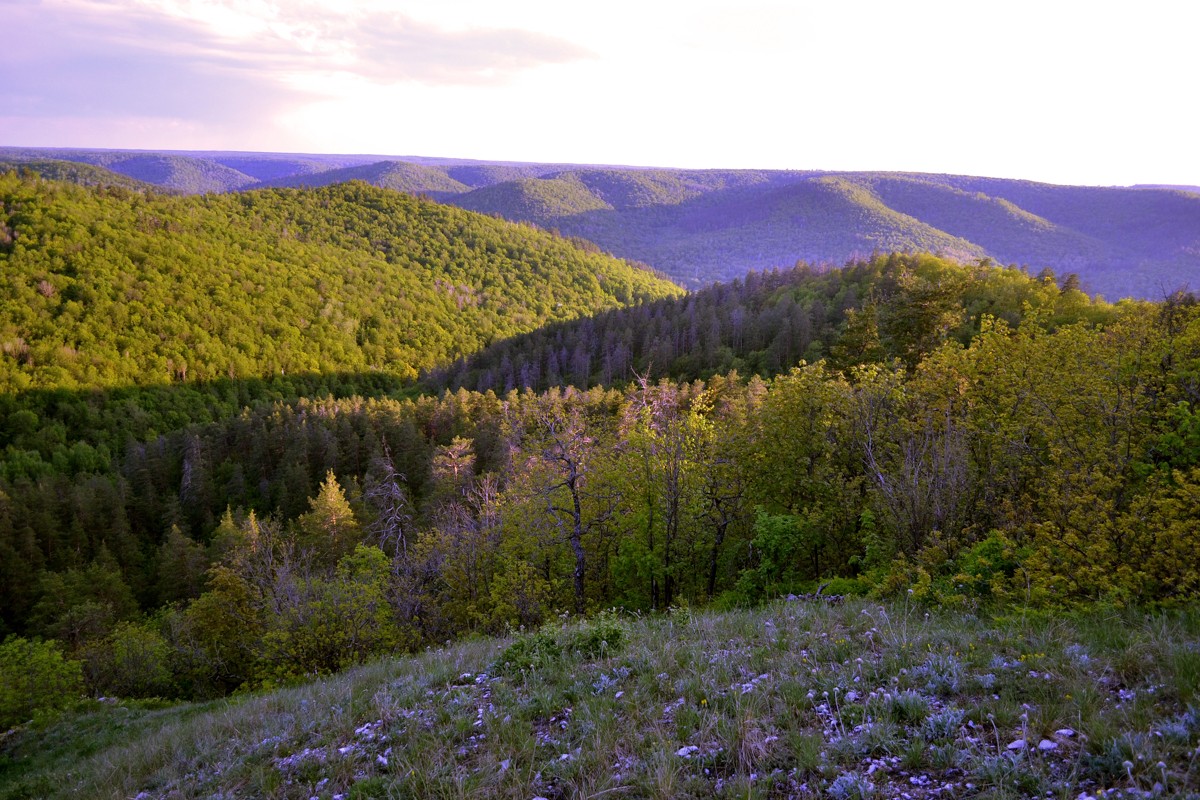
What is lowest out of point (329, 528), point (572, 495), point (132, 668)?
point (329, 528)

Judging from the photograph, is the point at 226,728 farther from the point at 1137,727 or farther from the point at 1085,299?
the point at 1085,299

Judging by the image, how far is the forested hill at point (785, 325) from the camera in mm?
40125

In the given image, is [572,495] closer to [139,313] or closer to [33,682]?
[33,682]

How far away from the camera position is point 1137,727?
4.55m

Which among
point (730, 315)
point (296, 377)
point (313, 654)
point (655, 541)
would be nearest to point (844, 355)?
point (655, 541)

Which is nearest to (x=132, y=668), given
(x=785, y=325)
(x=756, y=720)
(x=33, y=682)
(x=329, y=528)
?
(x=33, y=682)

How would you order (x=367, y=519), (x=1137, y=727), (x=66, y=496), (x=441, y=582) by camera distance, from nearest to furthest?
(x=1137, y=727), (x=441, y=582), (x=367, y=519), (x=66, y=496)

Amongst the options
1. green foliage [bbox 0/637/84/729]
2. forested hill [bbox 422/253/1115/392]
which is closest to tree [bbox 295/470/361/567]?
green foliage [bbox 0/637/84/729]

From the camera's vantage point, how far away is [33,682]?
2423cm

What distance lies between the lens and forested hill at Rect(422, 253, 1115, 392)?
132 ft

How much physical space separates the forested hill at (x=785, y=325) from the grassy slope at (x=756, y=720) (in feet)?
55.5

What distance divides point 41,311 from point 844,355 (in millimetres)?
195737

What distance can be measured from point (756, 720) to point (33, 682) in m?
32.4

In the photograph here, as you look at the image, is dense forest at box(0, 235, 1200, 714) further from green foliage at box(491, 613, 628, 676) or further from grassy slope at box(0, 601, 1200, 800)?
green foliage at box(491, 613, 628, 676)
